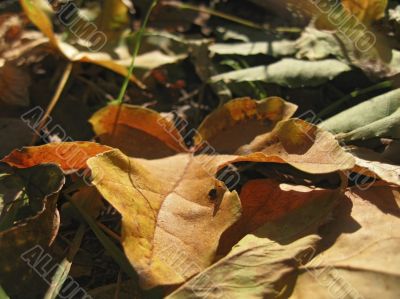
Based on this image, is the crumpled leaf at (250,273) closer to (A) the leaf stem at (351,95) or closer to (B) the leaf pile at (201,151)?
(B) the leaf pile at (201,151)

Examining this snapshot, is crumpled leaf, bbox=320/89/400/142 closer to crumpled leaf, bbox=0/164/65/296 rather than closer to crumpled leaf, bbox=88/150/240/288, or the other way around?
crumpled leaf, bbox=88/150/240/288

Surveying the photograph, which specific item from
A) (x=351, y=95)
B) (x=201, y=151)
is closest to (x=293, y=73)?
(x=351, y=95)

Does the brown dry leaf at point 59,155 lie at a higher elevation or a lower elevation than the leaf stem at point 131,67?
lower

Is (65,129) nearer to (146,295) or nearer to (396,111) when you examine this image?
(146,295)

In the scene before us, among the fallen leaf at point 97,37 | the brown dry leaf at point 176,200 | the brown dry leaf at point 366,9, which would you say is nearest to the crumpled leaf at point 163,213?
the brown dry leaf at point 176,200

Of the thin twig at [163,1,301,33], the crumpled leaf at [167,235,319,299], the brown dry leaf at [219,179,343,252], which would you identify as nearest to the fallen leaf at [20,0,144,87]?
the thin twig at [163,1,301,33]
